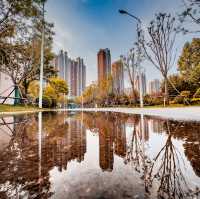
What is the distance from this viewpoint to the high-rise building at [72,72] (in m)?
181

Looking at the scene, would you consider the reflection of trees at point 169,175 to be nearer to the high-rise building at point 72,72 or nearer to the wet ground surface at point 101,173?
the wet ground surface at point 101,173

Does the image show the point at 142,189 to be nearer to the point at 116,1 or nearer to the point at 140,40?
the point at 140,40

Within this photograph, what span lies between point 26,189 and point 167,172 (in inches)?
57.2

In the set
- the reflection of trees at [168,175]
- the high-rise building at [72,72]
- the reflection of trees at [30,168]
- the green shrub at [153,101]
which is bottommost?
the reflection of trees at [30,168]

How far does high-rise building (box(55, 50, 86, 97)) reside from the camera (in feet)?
593

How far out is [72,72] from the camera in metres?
193

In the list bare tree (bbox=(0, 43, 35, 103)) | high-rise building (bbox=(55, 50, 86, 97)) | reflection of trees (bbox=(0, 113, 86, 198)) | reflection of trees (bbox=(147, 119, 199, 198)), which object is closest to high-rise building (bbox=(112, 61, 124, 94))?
bare tree (bbox=(0, 43, 35, 103))

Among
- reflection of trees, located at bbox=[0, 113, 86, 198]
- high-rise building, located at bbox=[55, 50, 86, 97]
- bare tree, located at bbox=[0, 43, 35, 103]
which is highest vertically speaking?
high-rise building, located at bbox=[55, 50, 86, 97]

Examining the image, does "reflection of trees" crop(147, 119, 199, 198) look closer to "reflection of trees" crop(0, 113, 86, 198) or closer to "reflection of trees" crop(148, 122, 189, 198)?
"reflection of trees" crop(148, 122, 189, 198)

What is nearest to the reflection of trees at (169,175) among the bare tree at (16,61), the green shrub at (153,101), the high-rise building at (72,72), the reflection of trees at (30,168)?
the reflection of trees at (30,168)

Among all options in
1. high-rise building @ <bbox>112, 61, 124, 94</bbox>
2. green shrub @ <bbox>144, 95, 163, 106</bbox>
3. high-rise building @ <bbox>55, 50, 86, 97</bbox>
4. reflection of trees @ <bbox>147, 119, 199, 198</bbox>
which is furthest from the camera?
high-rise building @ <bbox>55, 50, 86, 97</bbox>

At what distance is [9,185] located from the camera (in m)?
1.76

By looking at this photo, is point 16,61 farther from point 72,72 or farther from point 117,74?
point 72,72

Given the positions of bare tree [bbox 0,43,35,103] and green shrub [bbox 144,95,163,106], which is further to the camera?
green shrub [bbox 144,95,163,106]
